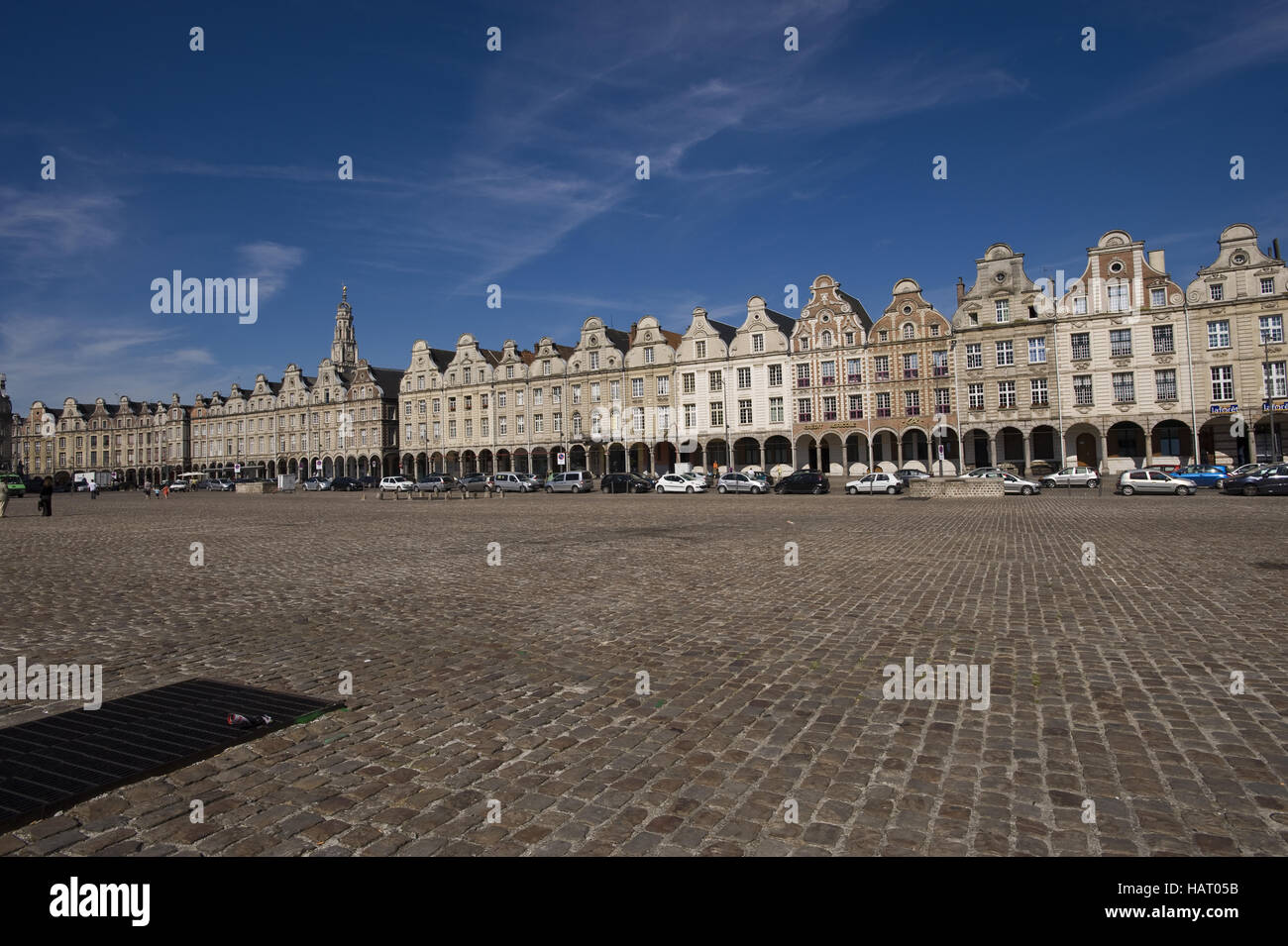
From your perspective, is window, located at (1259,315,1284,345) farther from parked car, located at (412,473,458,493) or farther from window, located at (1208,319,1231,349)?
parked car, located at (412,473,458,493)

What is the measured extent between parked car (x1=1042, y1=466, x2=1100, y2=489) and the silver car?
1632 cm

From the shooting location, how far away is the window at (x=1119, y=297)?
47875mm

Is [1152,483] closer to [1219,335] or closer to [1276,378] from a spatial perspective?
[1276,378]

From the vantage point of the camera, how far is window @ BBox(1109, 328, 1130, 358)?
47.8 metres

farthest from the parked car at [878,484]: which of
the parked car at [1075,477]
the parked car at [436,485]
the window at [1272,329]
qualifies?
the parked car at [436,485]

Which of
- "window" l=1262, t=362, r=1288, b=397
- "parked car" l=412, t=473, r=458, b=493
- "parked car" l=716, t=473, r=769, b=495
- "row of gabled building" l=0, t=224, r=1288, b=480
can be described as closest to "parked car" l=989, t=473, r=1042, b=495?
"row of gabled building" l=0, t=224, r=1288, b=480

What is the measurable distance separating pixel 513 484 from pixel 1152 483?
3996 cm

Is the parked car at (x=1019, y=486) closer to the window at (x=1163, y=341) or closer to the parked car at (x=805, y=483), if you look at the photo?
the parked car at (x=805, y=483)

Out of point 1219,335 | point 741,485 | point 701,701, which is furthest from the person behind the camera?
point 741,485

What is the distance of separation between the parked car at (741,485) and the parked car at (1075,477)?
1624 centimetres

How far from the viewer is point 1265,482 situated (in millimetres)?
31016

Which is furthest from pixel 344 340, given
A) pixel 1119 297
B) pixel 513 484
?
pixel 1119 297
